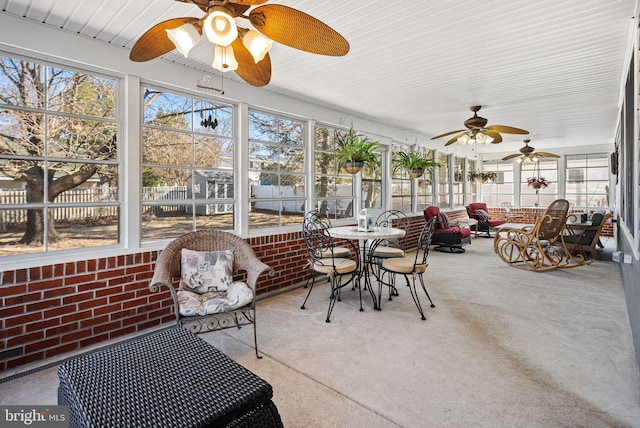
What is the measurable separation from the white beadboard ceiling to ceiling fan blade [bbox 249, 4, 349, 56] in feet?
2.39

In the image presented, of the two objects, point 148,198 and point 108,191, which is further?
point 148,198

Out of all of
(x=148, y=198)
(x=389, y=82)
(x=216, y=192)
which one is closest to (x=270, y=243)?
(x=216, y=192)

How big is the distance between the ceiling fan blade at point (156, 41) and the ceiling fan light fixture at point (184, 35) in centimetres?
6

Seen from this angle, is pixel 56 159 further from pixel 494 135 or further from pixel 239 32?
pixel 494 135

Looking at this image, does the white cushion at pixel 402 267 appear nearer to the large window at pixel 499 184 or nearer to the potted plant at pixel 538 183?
the potted plant at pixel 538 183

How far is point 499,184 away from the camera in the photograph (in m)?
10.4

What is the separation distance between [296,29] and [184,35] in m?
0.50

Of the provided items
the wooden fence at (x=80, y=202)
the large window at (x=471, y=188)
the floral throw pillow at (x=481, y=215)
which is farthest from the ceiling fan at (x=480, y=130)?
the large window at (x=471, y=188)

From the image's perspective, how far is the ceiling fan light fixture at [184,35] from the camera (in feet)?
4.90

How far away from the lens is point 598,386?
2.08m

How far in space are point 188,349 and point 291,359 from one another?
0.94 meters

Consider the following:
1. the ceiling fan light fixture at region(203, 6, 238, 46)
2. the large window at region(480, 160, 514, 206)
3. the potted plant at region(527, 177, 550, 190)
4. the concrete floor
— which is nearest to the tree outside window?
the concrete floor

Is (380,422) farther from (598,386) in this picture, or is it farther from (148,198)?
(148,198)

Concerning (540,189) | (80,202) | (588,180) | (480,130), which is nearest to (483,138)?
(480,130)
